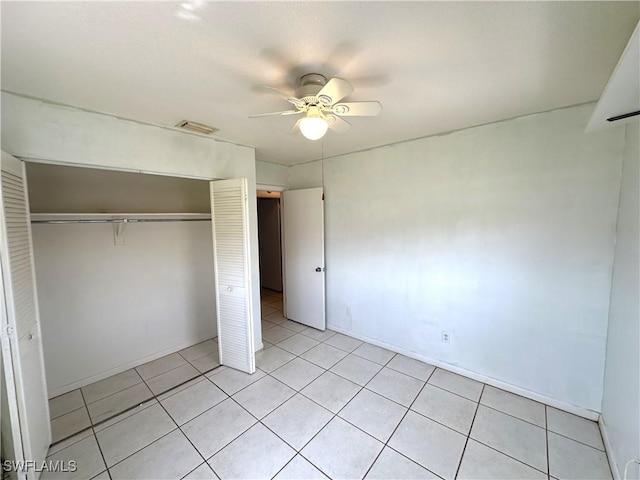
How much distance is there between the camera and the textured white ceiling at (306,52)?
3.41 ft

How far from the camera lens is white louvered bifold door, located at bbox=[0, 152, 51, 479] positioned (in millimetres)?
1398

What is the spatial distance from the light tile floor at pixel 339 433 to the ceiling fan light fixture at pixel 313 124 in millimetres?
2084

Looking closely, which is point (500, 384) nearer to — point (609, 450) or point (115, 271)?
point (609, 450)

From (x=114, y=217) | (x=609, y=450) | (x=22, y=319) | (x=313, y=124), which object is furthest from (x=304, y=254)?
(x=609, y=450)

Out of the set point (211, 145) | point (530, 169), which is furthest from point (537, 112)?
point (211, 145)

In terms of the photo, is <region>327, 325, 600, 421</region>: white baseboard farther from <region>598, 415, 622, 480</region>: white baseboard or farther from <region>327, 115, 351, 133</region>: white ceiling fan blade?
<region>327, 115, 351, 133</region>: white ceiling fan blade

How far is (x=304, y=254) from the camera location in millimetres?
3760

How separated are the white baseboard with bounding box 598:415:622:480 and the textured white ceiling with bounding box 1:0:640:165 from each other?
7.62 feet

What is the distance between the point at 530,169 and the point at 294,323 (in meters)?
3.35

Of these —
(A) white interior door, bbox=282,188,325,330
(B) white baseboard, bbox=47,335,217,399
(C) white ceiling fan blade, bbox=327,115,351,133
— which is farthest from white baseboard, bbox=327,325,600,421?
(C) white ceiling fan blade, bbox=327,115,351,133

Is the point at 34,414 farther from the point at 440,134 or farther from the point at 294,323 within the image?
the point at 440,134

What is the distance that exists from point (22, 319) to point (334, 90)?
222 cm

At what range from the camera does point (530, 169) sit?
214 cm

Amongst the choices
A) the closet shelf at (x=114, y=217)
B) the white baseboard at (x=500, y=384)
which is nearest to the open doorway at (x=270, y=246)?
the closet shelf at (x=114, y=217)
